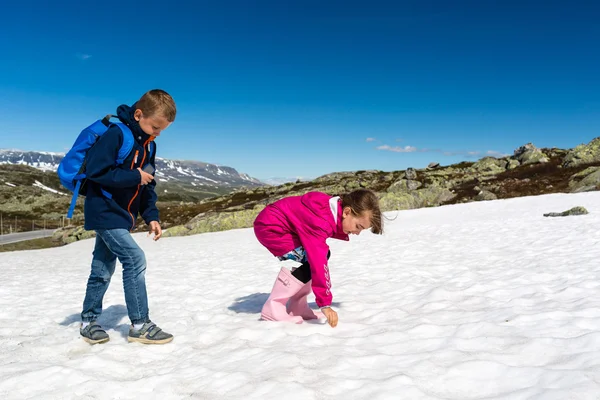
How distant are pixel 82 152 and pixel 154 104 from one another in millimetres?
985

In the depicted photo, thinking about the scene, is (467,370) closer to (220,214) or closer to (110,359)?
(110,359)

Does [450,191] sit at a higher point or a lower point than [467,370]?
higher

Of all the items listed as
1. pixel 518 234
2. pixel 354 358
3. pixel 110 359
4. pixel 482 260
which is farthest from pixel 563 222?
pixel 110 359

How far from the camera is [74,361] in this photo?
4.29 m

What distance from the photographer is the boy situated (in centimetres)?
428

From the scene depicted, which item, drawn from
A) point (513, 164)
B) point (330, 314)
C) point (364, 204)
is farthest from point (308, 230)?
point (513, 164)

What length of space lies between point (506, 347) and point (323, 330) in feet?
7.13

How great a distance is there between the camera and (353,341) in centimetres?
457

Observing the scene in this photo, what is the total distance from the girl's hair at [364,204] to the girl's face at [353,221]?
41mm

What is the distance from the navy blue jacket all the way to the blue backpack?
7 centimetres

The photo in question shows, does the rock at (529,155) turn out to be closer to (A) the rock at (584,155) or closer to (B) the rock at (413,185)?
(A) the rock at (584,155)

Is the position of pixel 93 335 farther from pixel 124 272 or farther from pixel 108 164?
pixel 108 164

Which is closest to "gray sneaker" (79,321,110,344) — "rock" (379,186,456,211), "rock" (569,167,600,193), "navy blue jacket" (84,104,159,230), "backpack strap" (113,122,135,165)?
"navy blue jacket" (84,104,159,230)

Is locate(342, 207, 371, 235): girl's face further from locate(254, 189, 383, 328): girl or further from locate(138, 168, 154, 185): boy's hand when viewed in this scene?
locate(138, 168, 154, 185): boy's hand
